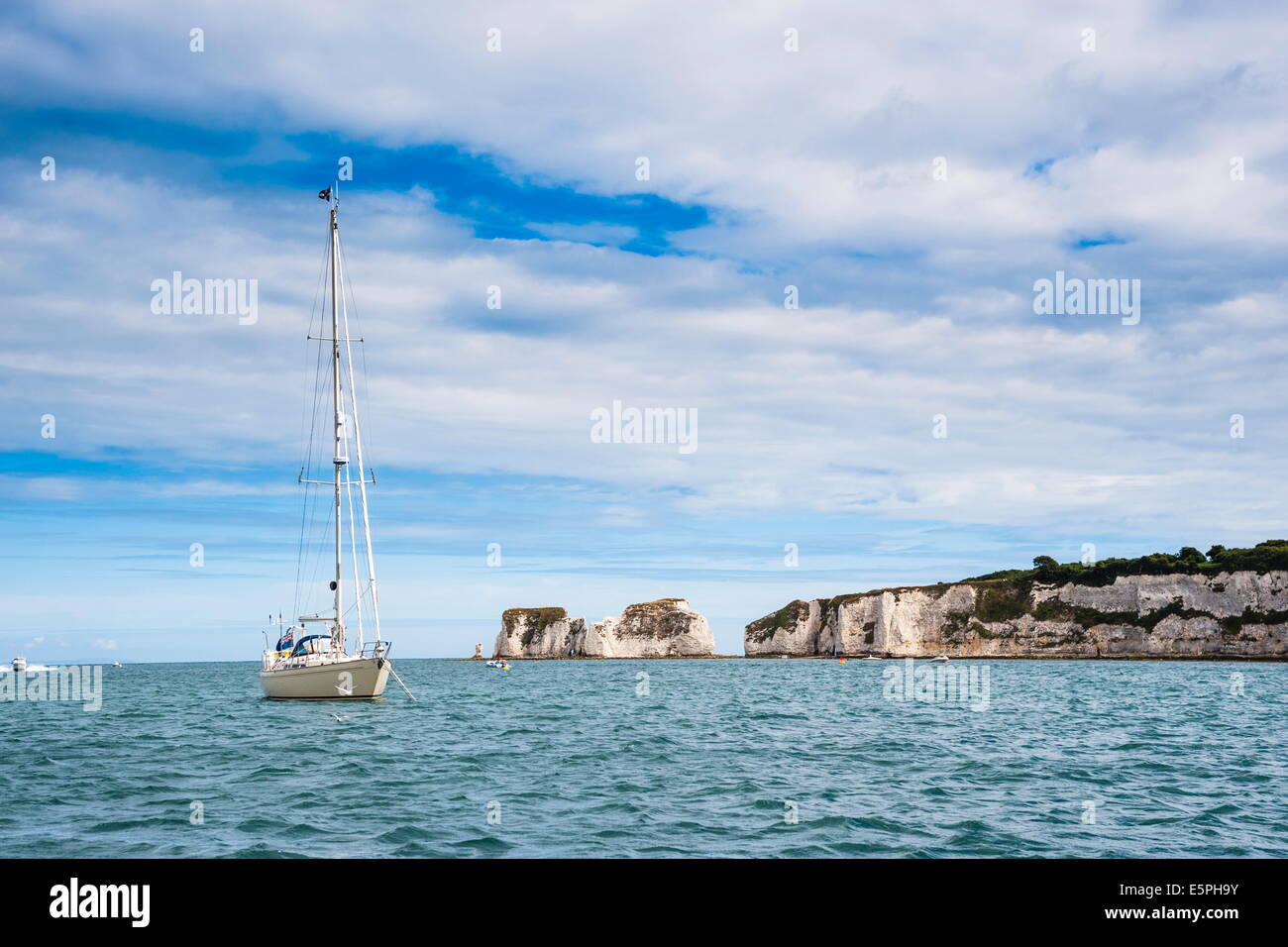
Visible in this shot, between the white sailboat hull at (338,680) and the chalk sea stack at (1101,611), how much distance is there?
149332mm

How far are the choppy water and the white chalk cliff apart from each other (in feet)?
423

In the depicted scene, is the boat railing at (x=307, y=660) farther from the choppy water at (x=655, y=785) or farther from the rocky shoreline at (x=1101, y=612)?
the rocky shoreline at (x=1101, y=612)

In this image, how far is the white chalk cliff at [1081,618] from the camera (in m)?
156

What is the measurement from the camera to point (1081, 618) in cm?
17675

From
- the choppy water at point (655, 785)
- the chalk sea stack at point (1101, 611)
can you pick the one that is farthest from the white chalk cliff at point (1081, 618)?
the choppy water at point (655, 785)

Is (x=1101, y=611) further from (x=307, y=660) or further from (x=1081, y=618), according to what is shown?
(x=307, y=660)

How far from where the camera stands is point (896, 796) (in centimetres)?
2300

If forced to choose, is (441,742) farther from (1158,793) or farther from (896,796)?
(1158,793)

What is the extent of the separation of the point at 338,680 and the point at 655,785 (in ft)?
109

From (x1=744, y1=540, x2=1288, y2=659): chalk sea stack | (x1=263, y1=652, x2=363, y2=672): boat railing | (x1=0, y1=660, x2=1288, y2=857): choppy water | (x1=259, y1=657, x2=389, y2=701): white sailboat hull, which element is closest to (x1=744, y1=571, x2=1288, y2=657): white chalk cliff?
(x1=744, y1=540, x2=1288, y2=659): chalk sea stack

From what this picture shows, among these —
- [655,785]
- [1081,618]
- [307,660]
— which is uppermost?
[655,785]

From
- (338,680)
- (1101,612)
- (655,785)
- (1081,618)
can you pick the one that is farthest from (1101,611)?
(655,785)

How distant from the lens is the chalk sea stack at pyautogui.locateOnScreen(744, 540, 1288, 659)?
157m

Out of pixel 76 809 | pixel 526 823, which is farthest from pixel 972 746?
pixel 76 809
